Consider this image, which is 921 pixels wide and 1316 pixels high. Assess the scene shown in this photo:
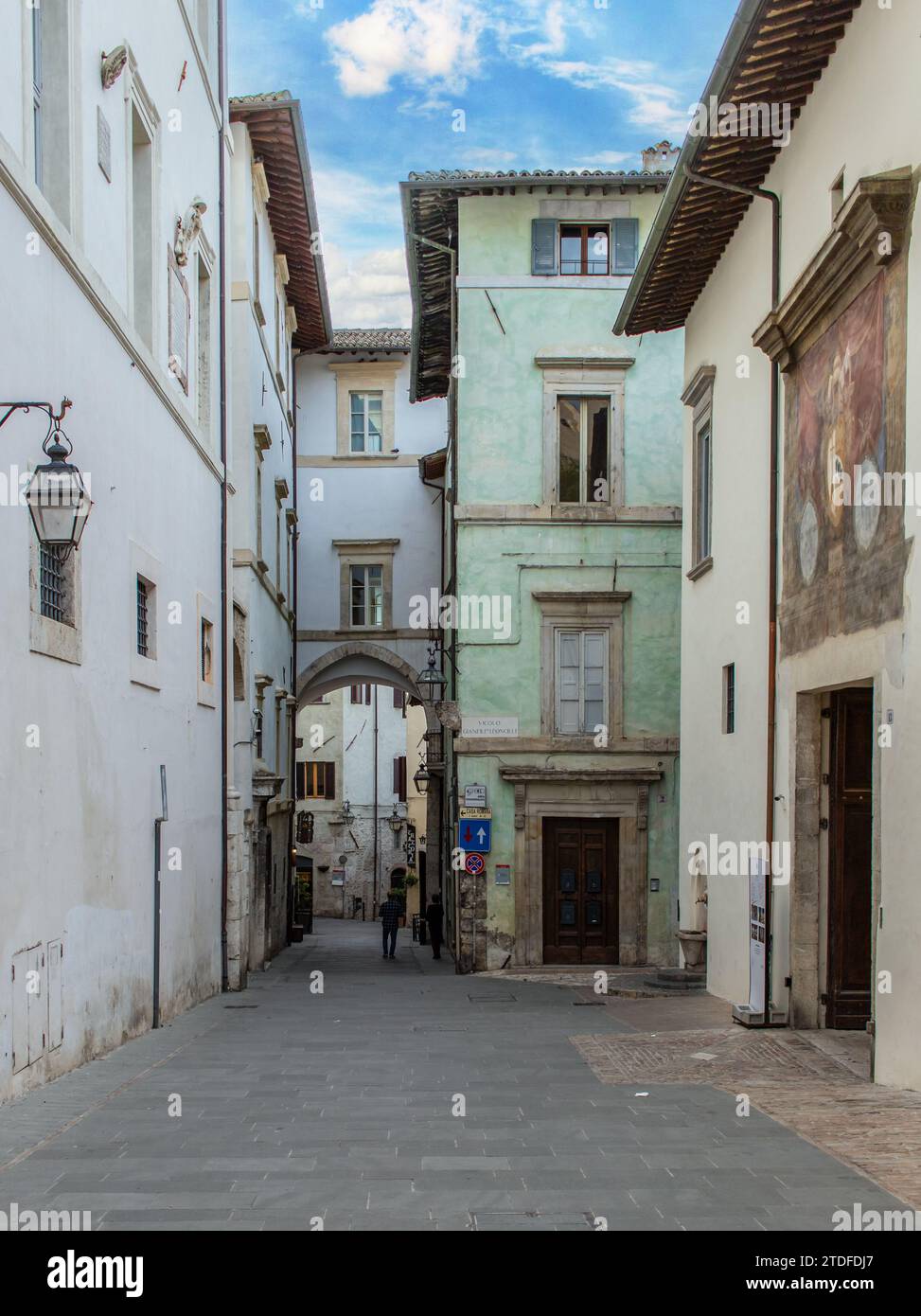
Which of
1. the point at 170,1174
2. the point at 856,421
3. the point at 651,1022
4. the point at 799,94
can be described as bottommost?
the point at 651,1022

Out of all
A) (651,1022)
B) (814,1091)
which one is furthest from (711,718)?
(814,1091)

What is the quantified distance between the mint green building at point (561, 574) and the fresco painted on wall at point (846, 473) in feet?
36.1

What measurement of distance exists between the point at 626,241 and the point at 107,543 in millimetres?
15295

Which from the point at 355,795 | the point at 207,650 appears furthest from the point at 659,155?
the point at 355,795

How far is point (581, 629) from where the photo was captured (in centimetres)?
2378

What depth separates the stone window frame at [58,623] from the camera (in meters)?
8.91

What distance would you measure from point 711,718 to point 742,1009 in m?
4.17

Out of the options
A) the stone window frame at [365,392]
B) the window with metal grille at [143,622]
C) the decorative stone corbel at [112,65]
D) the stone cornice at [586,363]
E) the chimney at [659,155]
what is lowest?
the window with metal grille at [143,622]

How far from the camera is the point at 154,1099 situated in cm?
870

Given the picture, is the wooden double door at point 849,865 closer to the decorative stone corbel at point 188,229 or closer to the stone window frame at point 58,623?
the stone window frame at point 58,623

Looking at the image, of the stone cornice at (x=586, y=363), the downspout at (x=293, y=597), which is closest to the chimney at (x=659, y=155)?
the stone cornice at (x=586, y=363)

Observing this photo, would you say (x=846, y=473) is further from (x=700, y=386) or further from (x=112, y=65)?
(x=112, y=65)
